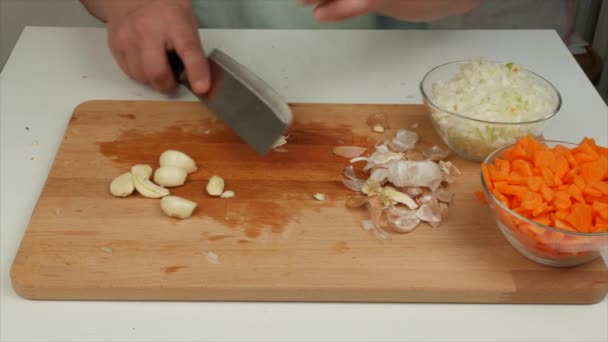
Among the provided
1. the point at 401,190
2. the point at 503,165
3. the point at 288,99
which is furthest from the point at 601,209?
the point at 288,99

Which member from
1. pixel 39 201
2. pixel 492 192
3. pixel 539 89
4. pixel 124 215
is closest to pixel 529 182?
pixel 492 192

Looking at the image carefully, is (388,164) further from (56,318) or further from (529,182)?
(56,318)

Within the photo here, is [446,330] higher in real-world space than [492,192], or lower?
lower

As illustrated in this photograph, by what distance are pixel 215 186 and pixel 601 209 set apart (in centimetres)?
54

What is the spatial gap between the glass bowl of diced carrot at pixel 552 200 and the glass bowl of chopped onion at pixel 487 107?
13 cm

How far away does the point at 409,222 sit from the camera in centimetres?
95

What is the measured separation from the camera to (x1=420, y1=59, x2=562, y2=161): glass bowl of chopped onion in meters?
1.05

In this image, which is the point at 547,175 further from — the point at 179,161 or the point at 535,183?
the point at 179,161

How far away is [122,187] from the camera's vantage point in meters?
0.99

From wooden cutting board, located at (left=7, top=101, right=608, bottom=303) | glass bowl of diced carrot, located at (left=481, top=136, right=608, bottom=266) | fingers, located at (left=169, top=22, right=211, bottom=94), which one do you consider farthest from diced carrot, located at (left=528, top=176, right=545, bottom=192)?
fingers, located at (left=169, top=22, right=211, bottom=94)

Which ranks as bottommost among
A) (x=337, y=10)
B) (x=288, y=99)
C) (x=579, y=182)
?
(x=288, y=99)

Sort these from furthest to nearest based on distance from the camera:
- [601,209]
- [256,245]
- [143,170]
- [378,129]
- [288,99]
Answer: [288,99] < [378,129] < [143,170] < [256,245] < [601,209]

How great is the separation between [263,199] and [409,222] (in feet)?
0.72

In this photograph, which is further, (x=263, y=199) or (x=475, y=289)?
(x=263, y=199)
